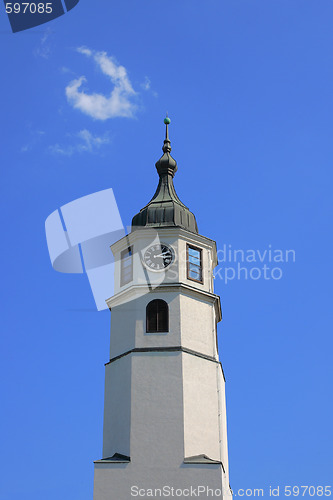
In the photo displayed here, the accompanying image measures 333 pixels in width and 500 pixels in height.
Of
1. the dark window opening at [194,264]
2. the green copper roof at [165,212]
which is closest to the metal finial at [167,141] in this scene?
the green copper roof at [165,212]

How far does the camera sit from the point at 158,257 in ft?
103

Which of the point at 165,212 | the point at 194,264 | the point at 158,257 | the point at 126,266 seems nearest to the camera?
the point at 158,257

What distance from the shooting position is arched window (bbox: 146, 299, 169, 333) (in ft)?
97.9

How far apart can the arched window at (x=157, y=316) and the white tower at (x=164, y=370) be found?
0.04 metres

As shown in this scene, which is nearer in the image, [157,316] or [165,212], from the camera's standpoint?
[157,316]

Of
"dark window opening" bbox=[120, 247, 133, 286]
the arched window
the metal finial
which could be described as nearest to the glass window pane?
the arched window

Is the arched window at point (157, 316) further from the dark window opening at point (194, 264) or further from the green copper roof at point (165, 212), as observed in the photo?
the green copper roof at point (165, 212)

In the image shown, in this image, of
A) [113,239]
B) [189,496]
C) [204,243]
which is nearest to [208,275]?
[204,243]

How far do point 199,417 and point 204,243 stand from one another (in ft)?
25.6

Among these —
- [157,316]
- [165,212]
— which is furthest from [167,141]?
[157,316]

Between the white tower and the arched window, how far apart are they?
0.04m

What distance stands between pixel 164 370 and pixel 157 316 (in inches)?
93.0

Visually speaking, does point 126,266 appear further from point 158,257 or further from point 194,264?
point 194,264

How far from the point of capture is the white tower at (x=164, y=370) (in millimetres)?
26828
